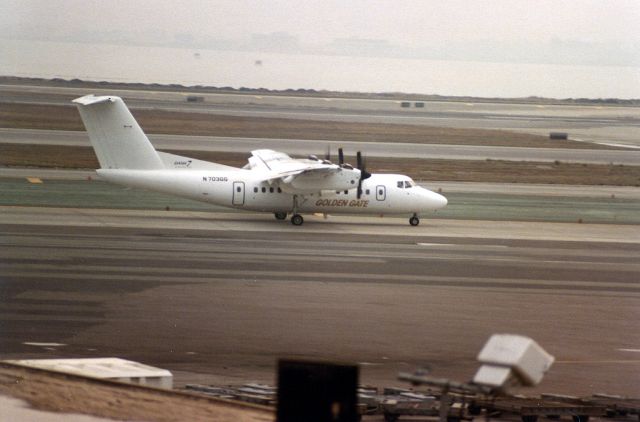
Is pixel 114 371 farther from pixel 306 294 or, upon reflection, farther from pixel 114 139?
pixel 114 139

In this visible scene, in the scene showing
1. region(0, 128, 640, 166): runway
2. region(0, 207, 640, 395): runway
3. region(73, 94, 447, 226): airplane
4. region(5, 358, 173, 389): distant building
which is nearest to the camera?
region(5, 358, 173, 389): distant building

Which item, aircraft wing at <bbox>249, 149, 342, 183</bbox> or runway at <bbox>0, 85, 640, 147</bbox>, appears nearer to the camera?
aircraft wing at <bbox>249, 149, 342, 183</bbox>

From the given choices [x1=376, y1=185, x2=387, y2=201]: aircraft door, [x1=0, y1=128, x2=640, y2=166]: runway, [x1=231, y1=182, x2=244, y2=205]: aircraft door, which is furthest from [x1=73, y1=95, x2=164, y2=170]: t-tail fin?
[x1=0, y1=128, x2=640, y2=166]: runway

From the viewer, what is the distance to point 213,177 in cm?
4391

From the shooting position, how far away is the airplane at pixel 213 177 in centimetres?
4347

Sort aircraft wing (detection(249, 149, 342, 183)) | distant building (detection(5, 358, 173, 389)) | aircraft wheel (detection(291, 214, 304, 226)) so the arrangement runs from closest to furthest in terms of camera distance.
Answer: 1. distant building (detection(5, 358, 173, 389))
2. aircraft wing (detection(249, 149, 342, 183))
3. aircraft wheel (detection(291, 214, 304, 226))

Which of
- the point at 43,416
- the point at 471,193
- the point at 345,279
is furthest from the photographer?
the point at 471,193

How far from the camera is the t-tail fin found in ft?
143

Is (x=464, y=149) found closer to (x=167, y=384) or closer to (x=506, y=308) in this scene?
(x=506, y=308)

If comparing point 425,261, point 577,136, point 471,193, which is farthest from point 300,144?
point 577,136

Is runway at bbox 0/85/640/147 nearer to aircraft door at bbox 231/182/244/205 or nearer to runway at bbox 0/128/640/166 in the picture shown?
runway at bbox 0/128/640/166

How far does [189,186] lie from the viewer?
43562mm

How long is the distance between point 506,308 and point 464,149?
50.9 m

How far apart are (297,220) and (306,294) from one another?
1507 centimetres
